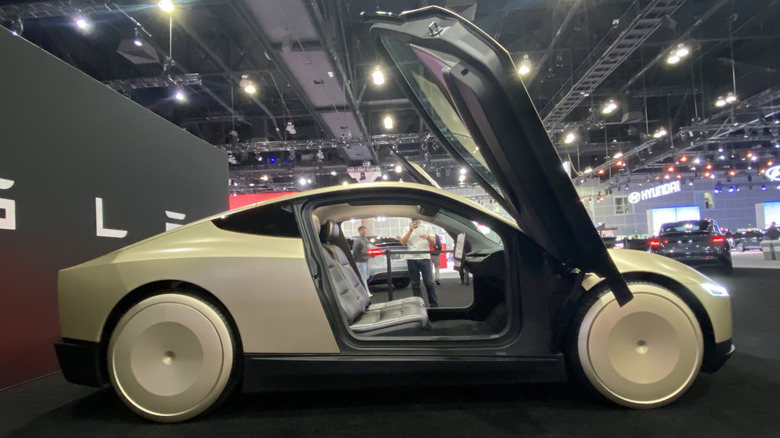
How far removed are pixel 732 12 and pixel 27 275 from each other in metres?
9.80

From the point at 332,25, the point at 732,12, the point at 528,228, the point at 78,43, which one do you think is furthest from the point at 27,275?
the point at 732,12

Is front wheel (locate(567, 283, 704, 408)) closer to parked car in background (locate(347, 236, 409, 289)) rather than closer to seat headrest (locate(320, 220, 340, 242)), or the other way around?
seat headrest (locate(320, 220, 340, 242))

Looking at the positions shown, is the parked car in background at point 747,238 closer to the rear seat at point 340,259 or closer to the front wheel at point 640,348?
the front wheel at point 640,348

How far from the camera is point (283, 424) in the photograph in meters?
1.70

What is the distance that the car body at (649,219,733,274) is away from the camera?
7.56 meters

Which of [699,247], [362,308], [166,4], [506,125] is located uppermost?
[166,4]

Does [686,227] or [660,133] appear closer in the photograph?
[686,227]

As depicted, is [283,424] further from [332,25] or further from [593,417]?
[332,25]

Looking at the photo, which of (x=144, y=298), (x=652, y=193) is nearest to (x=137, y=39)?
(x=144, y=298)

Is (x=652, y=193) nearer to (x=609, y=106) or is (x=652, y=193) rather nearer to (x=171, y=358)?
(x=609, y=106)

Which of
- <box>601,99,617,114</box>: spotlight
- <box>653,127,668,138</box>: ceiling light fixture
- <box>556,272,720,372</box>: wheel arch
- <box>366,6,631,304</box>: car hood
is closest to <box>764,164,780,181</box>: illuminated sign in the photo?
<box>653,127,668,138</box>: ceiling light fixture

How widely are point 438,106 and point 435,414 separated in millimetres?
1637

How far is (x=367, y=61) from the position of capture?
7188mm

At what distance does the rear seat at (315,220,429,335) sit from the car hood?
80 centimetres
